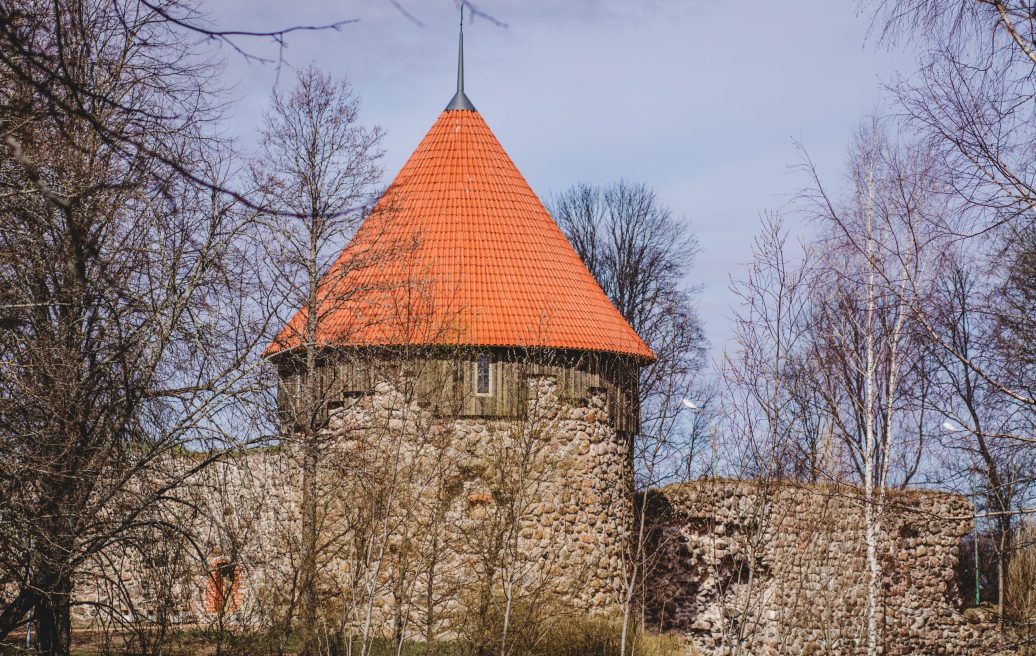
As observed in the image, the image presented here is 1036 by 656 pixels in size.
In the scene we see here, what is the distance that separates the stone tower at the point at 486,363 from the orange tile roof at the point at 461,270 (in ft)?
0.09

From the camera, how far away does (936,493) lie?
18078 millimetres

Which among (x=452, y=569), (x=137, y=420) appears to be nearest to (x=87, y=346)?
(x=137, y=420)

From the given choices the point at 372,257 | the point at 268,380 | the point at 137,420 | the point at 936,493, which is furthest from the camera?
the point at 936,493

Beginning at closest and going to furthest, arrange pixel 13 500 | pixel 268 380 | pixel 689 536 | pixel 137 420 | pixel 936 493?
pixel 13 500
pixel 137 420
pixel 268 380
pixel 689 536
pixel 936 493

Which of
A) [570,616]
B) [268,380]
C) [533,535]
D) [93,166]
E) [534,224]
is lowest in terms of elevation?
[570,616]

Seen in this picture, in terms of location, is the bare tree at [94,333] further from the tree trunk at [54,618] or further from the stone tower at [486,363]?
the stone tower at [486,363]

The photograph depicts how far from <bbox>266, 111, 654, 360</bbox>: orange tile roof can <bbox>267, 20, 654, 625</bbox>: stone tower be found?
0.09 feet

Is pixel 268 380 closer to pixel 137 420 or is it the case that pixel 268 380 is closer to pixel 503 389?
pixel 137 420

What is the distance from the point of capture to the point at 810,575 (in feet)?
50.0

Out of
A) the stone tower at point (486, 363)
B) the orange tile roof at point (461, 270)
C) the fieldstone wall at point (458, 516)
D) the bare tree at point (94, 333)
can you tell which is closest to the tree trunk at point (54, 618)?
the bare tree at point (94, 333)

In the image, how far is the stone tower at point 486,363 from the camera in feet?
47.6

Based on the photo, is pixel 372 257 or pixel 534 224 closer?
pixel 372 257

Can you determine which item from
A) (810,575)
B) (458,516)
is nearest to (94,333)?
(458,516)

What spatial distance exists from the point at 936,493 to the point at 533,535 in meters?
6.99
